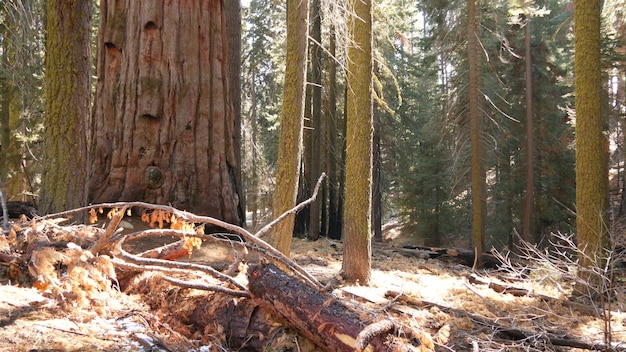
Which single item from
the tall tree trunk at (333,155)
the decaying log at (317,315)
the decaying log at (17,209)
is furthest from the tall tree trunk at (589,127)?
the tall tree trunk at (333,155)

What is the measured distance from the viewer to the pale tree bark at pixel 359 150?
780cm

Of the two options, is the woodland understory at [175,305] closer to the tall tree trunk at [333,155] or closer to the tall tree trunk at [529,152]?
the tall tree trunk at [333,155]

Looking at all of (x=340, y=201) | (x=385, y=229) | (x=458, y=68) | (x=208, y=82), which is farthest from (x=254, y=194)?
(x=385, y=229)

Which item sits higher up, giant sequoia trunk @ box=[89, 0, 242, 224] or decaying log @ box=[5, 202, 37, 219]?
giant sequoia trunk @ box=[89, 0, 242, 224]

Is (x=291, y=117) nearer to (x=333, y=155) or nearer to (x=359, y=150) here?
(x=359, y=150)

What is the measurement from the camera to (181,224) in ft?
13.8

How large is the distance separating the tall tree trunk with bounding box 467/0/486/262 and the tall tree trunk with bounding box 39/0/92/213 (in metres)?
12.2

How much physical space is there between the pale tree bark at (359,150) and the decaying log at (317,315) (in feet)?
12.8

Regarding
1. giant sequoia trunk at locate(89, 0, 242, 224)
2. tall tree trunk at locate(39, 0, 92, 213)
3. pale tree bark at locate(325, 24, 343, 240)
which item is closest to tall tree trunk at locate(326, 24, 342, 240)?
pale tree bark at locate(325, 24, 343, 240)

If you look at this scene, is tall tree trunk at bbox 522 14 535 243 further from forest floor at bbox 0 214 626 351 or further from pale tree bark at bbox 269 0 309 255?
pale tree bark at bbox 269 0 309 255

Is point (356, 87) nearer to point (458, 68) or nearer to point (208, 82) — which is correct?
point (208, 82)

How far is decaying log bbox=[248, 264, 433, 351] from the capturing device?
126 inches

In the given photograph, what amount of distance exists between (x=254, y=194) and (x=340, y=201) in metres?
3.90

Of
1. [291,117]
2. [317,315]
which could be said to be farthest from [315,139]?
[317,315]
